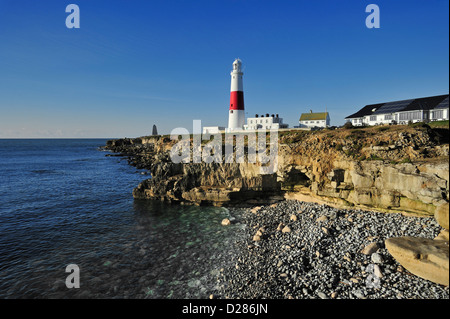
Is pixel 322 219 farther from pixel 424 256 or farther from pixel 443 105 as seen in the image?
pixel 443 105

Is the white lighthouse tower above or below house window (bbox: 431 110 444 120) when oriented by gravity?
above

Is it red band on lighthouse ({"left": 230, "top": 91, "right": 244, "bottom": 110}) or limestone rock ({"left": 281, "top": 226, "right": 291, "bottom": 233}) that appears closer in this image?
limestone rock ({"left": 281, "top": 226, "right": 291, "bottom": 233})

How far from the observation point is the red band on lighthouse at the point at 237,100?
45.0 meters

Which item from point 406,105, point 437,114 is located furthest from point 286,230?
point 406,105

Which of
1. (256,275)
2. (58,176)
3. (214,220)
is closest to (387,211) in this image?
(256,275)

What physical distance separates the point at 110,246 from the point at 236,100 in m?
35.5

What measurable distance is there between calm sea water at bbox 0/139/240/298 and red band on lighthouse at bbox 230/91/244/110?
86.8 feet

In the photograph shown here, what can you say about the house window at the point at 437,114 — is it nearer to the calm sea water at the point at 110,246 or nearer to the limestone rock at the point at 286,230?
the limestone rock at the point at 286,230

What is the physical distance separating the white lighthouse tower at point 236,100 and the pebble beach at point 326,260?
28.7m

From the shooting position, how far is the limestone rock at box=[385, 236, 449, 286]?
10.4 m

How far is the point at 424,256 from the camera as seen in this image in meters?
10.9

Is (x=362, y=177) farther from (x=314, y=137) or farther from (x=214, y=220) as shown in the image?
(x=214, y=220)

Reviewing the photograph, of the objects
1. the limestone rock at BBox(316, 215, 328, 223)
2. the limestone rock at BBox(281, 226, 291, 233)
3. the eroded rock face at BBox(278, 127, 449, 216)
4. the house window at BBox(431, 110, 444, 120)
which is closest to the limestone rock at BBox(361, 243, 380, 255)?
the limestone rock at BBox(316, 215, 328, 223)

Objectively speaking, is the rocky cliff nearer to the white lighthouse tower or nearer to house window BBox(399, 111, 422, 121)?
the white lighthouse tower
